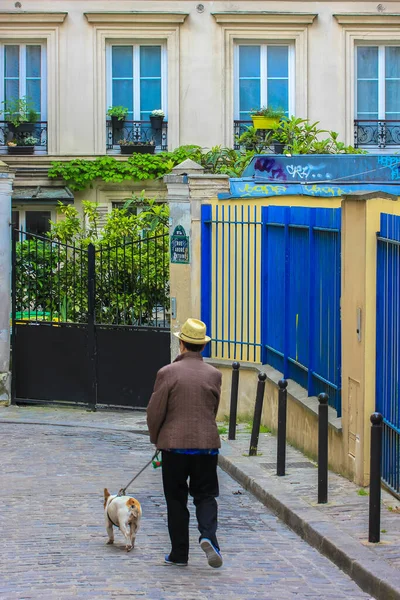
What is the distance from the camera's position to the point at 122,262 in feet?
50.6

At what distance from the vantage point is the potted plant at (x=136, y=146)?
24391mm

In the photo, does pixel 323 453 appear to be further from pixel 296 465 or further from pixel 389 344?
pixel 296 465

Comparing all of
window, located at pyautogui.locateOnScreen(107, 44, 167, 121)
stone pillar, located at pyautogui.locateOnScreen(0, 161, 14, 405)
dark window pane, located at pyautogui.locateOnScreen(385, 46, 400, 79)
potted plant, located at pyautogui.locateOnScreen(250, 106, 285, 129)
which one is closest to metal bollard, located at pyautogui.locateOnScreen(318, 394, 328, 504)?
stone pillar, located at pyautogui.locateOnScreen(0, 161, 14, 405)

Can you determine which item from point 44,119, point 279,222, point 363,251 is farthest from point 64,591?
point 44,119

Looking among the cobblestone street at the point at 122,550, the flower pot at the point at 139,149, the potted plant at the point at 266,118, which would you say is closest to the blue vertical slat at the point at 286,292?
the cobblestone street at the point at 122,550

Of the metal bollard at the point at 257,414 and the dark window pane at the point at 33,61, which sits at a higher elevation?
the dark window pane at the point at 33,61

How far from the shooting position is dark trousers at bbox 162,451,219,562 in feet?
24.1

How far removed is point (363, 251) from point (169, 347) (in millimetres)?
6083

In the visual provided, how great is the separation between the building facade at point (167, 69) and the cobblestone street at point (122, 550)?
14229 mm

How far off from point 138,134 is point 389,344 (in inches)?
654

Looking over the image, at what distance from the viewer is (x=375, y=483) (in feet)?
24.4

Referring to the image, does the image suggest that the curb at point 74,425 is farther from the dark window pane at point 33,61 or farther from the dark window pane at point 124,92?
the dark window pane at point 33,61

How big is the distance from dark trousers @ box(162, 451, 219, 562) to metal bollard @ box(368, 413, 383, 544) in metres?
1.04

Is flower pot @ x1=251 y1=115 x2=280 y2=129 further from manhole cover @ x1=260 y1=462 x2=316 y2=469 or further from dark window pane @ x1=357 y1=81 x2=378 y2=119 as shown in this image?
manhole cover @ x1=260 y1=462 x2=316 y2=469
